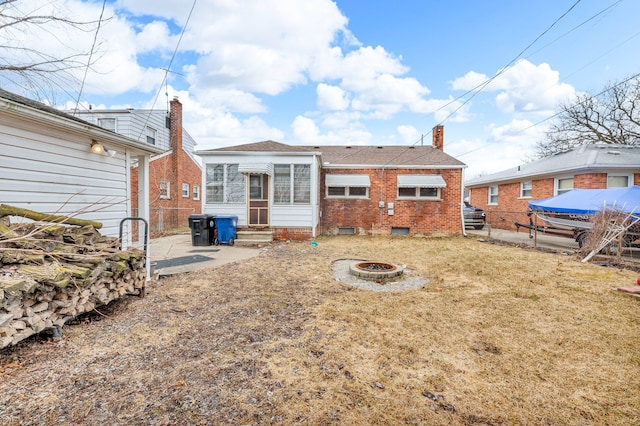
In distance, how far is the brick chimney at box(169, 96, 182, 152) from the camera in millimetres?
16641

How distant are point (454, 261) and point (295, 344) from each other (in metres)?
5.94

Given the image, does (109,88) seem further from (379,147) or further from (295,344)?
(379,147)

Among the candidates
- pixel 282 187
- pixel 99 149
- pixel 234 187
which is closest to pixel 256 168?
pixel 282 187

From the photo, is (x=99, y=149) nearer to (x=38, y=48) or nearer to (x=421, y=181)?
(x=38, y=48)

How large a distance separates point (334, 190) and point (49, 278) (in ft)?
36.5

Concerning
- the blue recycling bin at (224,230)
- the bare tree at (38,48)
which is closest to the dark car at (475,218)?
the blue recycling bin at (224,230)

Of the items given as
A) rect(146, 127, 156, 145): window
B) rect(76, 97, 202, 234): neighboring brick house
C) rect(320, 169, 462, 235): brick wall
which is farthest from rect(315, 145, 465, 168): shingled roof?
rect(146, 127, 156, 145): window

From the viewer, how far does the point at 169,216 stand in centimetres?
1585

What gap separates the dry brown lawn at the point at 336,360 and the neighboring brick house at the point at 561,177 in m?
9.05

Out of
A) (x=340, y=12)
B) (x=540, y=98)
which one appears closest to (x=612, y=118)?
(x=540, y=98)

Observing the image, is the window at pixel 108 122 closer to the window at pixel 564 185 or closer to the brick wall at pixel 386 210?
the brick wall at pixel 386 210

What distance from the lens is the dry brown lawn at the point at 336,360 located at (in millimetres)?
2068

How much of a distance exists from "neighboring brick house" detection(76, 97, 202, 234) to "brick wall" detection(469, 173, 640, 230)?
16850 millimetres

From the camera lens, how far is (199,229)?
9578 millimetres
